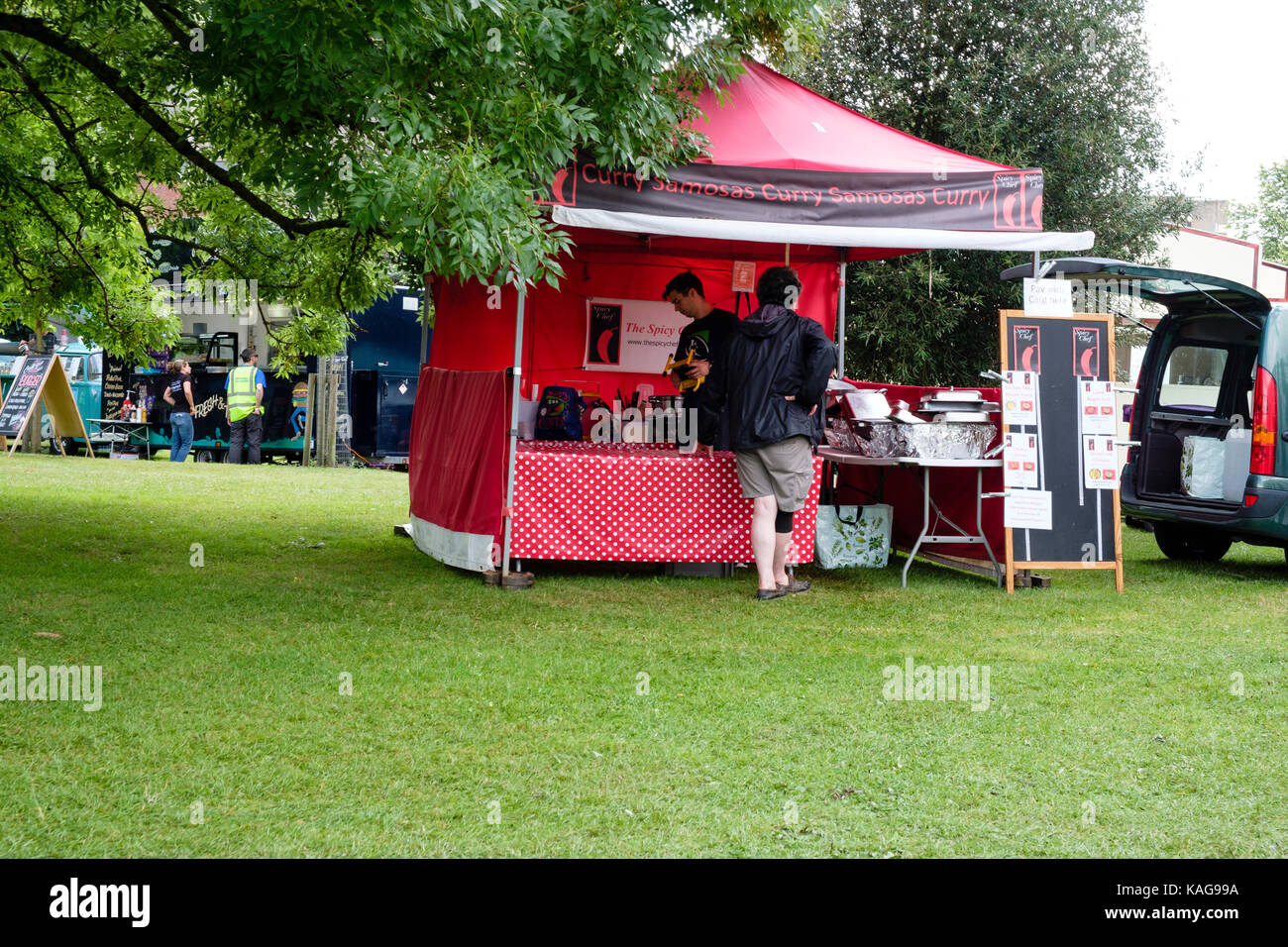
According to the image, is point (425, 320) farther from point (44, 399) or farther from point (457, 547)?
point (44, 399)

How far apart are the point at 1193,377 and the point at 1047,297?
2568mm

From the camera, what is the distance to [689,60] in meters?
7.97

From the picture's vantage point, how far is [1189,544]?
10617mm

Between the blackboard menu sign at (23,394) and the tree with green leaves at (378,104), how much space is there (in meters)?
9.23

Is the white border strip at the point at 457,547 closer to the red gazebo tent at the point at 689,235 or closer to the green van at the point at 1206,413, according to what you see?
the red gazebo tent at the point at 689,235

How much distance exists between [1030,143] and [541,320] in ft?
29.8

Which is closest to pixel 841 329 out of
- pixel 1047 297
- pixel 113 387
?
pixel 1047 297

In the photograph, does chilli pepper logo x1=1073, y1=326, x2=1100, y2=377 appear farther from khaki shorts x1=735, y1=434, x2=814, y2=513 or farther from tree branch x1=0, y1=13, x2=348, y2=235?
tree branch x1=0, y1=13, x2=348, y2=235

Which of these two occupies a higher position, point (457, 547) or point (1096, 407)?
point (1096, 407)

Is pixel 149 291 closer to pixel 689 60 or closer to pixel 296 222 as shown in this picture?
pixel 296 222

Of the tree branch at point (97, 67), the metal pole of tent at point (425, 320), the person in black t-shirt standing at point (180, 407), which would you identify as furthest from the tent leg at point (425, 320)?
the person in black t-shirt standing at point (180, 407)

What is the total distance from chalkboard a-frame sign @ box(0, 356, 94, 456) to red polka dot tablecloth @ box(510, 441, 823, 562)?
13.6m

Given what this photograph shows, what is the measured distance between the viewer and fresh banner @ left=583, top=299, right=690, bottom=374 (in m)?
9.93

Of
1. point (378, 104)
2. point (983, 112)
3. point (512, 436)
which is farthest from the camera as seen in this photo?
point (983, 112)
